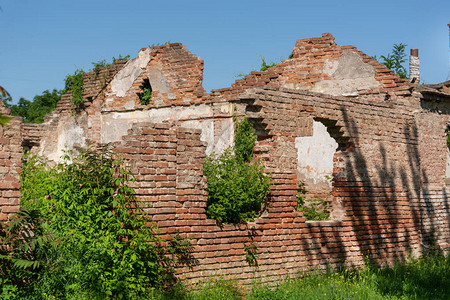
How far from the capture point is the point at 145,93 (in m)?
14.9

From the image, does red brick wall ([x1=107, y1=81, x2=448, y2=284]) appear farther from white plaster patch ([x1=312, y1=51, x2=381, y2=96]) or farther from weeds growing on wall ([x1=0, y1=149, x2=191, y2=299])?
white plaster patch ([x1=312, y1=51, x2=381, y2=96])

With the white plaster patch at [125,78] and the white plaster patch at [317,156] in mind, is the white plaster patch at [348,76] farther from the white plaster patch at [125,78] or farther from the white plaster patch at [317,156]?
the white plaster patch at [125,78]

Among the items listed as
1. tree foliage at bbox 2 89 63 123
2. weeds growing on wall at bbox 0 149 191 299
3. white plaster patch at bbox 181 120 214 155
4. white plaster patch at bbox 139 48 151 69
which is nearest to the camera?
weeds growing on wall at bbox 0 149 191 299

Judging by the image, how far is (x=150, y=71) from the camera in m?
14.7

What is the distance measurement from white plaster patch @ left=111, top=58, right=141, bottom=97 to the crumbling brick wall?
31.3ft

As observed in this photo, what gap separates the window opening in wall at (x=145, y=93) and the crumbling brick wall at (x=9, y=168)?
30.7ft

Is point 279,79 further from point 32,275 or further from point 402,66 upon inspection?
point 32,275

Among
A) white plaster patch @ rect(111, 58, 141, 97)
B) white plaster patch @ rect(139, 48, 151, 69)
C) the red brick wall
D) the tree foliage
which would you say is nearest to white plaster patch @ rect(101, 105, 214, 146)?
white plaster patch @ rect(111, 58, 141, 97)

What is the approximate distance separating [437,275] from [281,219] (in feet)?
8.65

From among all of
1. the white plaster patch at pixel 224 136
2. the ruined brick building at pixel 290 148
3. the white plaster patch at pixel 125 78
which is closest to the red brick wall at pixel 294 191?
the ruined brick building at pixel 290 148

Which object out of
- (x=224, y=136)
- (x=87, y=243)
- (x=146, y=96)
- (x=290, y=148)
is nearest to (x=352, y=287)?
(x=290, y=148)

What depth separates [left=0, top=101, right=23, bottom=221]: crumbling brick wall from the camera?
5.38 metres

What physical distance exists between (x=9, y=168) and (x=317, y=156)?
8.73 metres

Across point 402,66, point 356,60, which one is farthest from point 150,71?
point 402,66
